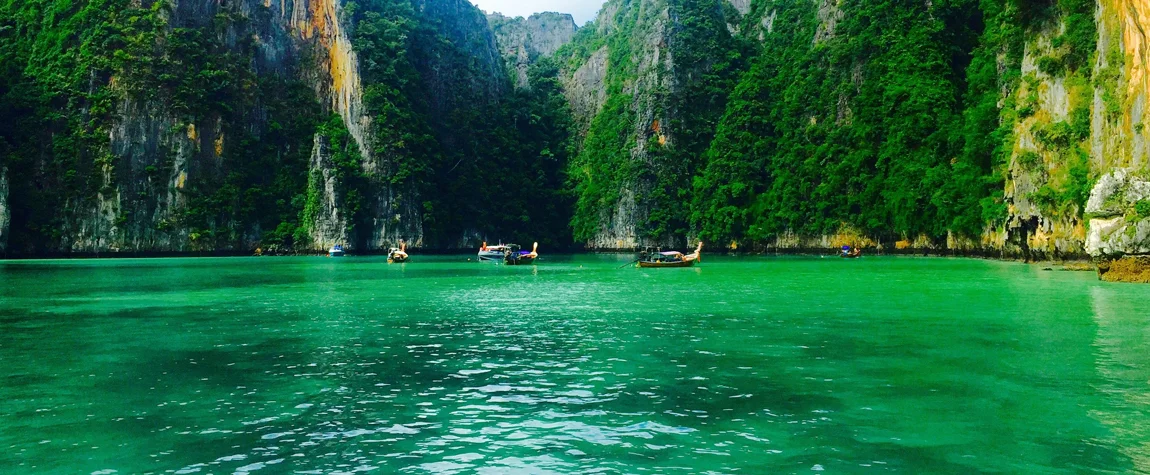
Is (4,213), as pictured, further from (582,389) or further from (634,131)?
(582,389)

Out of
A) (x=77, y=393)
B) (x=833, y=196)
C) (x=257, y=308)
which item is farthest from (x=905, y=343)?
(x=833, y=196)

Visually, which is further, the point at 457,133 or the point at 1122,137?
the point at 457,133

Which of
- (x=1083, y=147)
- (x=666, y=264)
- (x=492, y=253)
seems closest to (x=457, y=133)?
(x=492, y=253)

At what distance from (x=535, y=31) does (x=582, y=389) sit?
162 m

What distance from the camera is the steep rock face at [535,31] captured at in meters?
164

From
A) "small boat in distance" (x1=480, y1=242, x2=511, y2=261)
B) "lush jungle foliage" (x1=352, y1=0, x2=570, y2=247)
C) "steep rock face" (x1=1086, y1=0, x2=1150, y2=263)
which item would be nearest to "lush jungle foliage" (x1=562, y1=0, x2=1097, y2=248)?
"steep rock face" (x1=1086, y1=0, x2=1150, y2=263)

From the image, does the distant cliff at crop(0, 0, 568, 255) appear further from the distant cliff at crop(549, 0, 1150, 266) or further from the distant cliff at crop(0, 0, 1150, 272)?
the distant cliff at crop(549, 0, 1150, 266)

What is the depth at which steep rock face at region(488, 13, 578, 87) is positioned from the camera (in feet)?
536

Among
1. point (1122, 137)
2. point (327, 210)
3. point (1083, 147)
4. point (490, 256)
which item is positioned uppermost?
point (1083, 147)

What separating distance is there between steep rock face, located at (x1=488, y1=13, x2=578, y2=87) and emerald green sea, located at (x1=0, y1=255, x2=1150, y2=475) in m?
144

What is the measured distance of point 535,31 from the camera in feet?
552

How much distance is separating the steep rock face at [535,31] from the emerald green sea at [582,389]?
14393cm

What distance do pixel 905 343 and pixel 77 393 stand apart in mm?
14774

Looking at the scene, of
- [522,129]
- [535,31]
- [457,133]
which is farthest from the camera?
[535,31]
